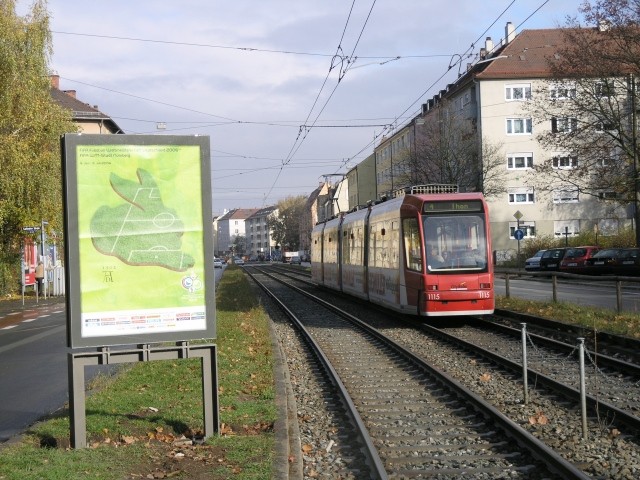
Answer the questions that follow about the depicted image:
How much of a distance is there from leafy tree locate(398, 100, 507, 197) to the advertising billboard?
41.4 m

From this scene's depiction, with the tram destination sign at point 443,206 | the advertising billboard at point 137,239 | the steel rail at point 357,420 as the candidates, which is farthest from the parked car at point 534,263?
the advertising billboard at point 137,239

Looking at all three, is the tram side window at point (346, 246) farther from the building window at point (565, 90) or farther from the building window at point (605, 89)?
the building window at point (605, 89)

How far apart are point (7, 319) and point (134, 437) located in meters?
19.3

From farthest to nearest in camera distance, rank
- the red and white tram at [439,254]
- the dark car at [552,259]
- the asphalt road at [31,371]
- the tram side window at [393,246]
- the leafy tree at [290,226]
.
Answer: the leafy tree at [290,226], the dark car at [552,259], the tram side window at [393,246], the red and white tram at [439,254], the asphalt road at [31,371]

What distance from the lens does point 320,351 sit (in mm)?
14109

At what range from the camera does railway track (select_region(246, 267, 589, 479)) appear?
6.47m

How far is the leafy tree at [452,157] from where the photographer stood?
48.8 meters

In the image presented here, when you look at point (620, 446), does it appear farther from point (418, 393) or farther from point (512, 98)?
point (512, 98)

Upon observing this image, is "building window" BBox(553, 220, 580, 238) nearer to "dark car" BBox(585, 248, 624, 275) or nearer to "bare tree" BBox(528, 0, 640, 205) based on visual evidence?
"dark car" BBox(585, 248, 624, 275)

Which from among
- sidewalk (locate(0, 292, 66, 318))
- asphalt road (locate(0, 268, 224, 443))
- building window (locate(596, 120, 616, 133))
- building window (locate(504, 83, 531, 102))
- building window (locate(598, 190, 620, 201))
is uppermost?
building window (locate(504, 83, 531, 102))

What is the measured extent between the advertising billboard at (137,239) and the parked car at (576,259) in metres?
38.5

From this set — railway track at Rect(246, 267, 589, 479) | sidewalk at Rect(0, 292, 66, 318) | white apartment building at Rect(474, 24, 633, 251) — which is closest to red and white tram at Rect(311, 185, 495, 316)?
railway track at Rect(246, 267, 589, 479)

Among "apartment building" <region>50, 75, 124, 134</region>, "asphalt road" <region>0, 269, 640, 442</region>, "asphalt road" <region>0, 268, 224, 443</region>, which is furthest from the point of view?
"apartment building" <region>50, 75, 124, 134</region>

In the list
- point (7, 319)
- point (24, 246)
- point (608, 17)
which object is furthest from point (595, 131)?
point (24, 246)
